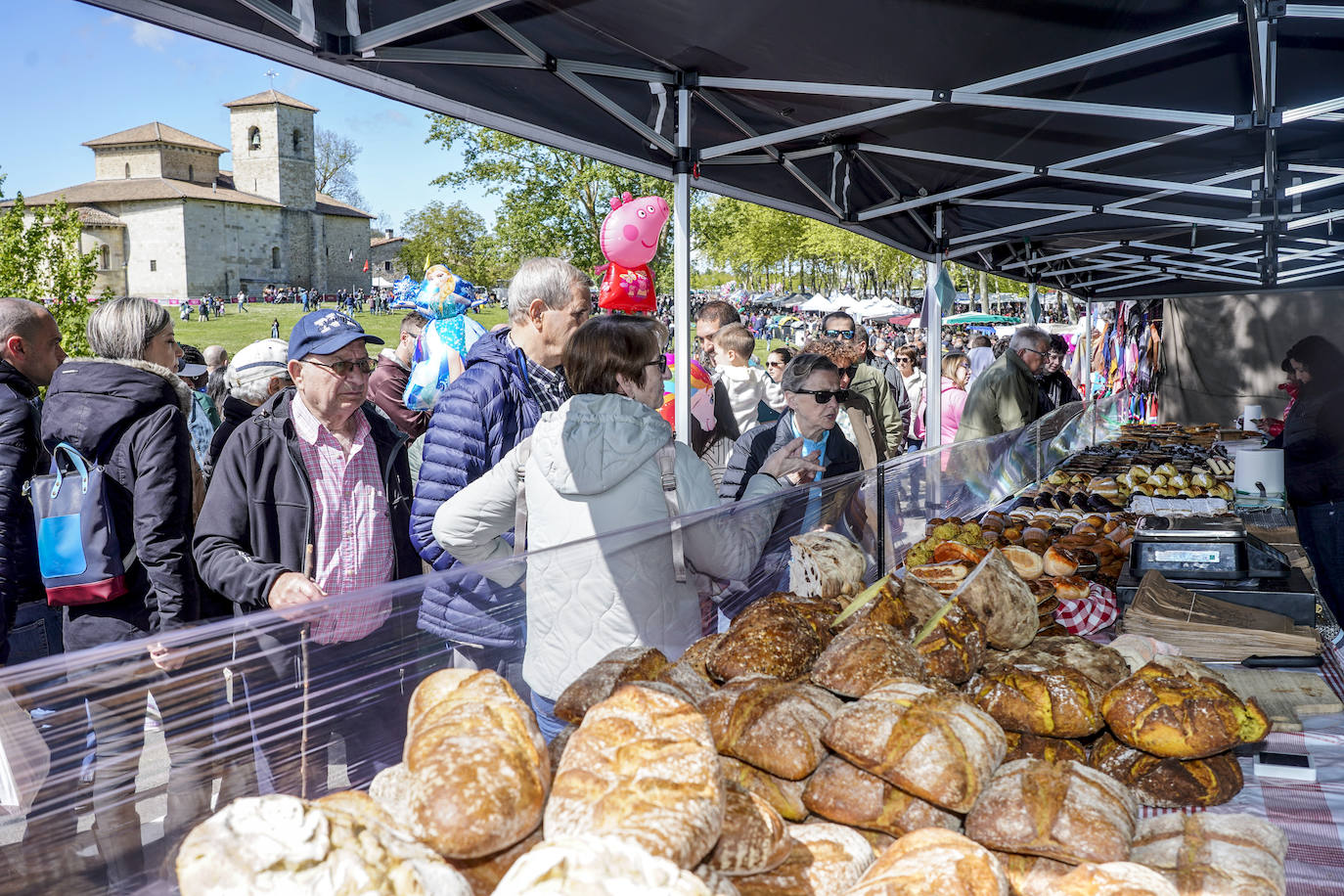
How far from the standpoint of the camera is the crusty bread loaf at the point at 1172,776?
1.53 metres

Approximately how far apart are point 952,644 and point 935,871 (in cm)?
72

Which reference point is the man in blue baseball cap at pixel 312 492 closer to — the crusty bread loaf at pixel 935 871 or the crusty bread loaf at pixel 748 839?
the crusty bread loaf at pixel 748 839

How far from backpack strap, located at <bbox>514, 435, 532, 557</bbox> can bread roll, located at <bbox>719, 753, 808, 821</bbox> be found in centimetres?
104

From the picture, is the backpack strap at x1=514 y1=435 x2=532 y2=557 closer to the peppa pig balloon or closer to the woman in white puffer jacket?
the woman in white puffer jacket

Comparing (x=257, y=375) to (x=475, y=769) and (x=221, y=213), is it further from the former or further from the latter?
(x=221, y=213)

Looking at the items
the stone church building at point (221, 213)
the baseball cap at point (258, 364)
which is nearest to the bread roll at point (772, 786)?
the baseball cap at point (258, 364)

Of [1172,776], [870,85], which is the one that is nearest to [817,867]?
[1172,776]

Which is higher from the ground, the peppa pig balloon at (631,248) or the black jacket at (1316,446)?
the peppa pig balloon at (631,248)

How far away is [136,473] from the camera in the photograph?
2.89 m

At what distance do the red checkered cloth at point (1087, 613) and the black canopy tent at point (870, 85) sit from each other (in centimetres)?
191

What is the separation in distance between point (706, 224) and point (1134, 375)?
19.4 meters

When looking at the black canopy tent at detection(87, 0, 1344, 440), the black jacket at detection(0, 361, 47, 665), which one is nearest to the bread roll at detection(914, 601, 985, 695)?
the black canopy tent at detection(87, 0, 1344, 440)

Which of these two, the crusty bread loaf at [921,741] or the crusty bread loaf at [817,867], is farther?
the crusty bread loaf at [921,741]

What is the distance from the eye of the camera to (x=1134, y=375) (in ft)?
50.4
